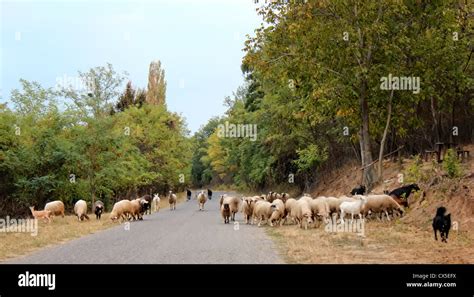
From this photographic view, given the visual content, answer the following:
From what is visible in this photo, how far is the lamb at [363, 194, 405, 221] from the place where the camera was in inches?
830

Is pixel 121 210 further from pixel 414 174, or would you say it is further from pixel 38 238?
pixel 414 174

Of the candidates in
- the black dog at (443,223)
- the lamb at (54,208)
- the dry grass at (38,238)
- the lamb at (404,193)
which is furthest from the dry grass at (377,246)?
the lamb at (54,208)

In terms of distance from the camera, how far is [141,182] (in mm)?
49594

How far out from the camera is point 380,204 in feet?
69.6

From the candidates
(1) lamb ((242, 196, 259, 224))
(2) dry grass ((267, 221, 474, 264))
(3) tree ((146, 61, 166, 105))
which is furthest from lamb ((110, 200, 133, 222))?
(3) tree ((146, 61, 166, 105))

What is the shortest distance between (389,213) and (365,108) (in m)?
6.60

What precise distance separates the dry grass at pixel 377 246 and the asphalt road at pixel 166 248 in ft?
2.38

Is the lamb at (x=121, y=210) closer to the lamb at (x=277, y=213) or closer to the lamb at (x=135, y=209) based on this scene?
the lamb at (x=135, y=209)

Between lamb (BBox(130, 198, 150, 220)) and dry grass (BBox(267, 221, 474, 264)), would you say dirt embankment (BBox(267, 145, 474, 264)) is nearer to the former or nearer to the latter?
dry grass (BBox(267, 221, 474, 264))

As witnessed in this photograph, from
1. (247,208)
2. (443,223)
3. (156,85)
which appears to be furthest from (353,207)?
(156,85)

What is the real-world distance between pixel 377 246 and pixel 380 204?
5775 mm

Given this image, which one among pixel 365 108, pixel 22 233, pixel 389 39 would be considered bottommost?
pixel 22 233
